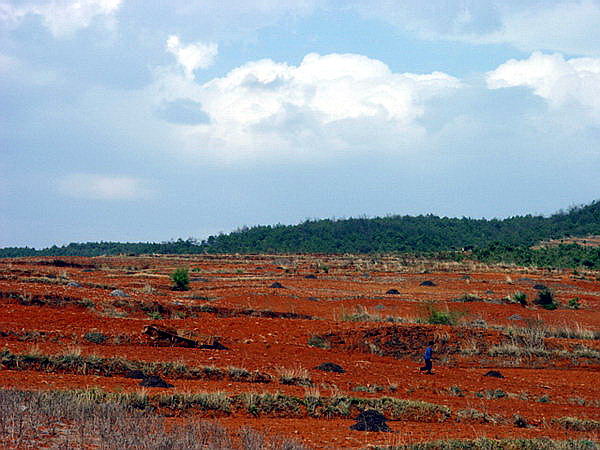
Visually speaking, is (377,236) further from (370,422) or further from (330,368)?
(370,422)

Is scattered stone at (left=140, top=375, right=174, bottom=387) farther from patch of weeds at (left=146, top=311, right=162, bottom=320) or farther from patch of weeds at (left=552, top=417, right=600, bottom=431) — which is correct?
patch of weeds at (left=146, top=311, right=162, bottom=320)

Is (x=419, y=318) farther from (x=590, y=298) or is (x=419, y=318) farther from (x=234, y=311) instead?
(x=590, y=298)

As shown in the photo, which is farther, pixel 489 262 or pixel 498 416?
pixel 489 262

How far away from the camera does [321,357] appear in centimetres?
2144

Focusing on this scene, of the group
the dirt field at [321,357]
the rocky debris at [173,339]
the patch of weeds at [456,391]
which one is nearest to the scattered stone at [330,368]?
the dirt field at [321,357]

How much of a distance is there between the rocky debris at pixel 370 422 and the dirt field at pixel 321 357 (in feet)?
0.94

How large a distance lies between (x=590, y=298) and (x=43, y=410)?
38.4m

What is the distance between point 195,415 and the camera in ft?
43.4

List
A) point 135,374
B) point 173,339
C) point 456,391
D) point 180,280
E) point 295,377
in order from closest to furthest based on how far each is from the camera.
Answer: point 135,374 → point 295,377 → point 456,391 → point 173,339 → point 180,280

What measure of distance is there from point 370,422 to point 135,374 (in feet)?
20.3

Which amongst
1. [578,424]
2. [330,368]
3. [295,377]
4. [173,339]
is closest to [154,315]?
[173,339]

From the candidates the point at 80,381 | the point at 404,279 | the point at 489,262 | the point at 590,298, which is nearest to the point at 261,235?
the point at 489,262

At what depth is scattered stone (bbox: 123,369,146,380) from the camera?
1627 cm

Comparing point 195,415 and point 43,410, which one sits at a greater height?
point 43,410
